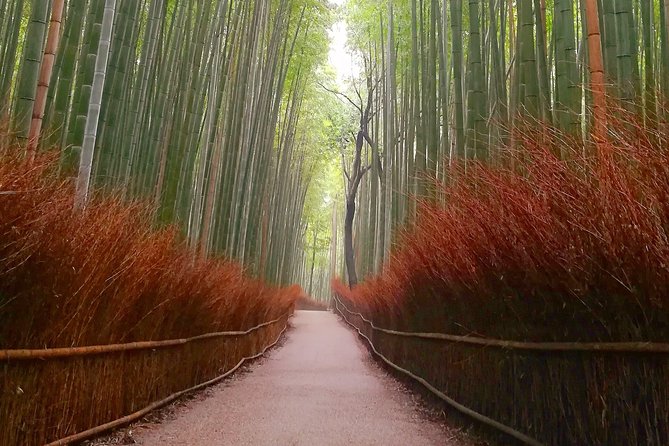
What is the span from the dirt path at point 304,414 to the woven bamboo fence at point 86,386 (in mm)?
191

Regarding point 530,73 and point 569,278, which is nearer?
point 569,278

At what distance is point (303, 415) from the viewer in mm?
3902

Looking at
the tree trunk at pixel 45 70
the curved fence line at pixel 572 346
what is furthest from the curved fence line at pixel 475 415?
the tree trunk at pixel 45 70

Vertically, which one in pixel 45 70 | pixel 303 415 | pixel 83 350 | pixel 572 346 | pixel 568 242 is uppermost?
pixel 45 70

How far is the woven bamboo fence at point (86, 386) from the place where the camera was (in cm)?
206

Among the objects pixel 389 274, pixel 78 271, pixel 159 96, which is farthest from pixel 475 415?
pixel 159 96

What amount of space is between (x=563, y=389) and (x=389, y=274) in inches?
155

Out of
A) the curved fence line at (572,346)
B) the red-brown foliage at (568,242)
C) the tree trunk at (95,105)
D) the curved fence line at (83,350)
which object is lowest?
the curved fence line at (83,350)

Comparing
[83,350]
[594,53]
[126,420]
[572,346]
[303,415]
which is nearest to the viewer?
[572,346]

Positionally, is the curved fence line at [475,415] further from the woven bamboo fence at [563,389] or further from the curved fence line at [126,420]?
the curved fence line at [126,420]

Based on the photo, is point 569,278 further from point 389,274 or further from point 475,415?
point 389,274

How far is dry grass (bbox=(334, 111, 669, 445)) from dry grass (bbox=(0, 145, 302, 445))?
1.63m

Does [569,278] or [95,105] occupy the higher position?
[95,105]

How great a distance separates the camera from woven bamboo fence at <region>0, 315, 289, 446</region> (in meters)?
2.06
